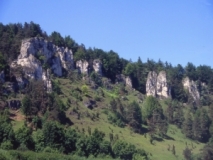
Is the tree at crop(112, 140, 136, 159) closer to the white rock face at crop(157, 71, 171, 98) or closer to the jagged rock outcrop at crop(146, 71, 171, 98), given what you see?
the jagged rock outcrop at crop(146, 71, 171, 98)

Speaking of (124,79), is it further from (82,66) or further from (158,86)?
(82,66)

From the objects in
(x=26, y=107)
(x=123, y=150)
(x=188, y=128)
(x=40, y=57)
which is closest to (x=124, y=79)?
(x=40, y=57)

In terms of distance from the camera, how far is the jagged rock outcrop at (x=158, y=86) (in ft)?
574

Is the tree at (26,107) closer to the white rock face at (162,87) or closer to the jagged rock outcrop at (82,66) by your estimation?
the jagged rock outcrop at (82,66)

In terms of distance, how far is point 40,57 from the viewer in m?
145

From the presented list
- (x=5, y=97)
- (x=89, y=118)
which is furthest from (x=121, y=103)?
(x=5, y=97)

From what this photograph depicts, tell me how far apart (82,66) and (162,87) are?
3733 cm

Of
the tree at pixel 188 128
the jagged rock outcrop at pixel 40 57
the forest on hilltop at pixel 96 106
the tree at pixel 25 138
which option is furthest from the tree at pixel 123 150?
the jagged rock outcrop at pixel 40 57

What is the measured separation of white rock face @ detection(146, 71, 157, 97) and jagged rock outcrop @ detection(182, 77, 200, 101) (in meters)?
15.0

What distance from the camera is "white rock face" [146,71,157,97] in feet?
573

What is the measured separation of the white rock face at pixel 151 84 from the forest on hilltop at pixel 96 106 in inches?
113

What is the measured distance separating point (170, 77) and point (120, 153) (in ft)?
314

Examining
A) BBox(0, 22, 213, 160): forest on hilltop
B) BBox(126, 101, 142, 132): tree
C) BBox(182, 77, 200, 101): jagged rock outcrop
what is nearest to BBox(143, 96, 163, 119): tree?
BBox(0, 22, 213, 160): forest on hilltop

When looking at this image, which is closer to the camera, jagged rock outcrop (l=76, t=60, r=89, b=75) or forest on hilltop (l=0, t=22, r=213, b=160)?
forest on hilltop (l=0, t=22, r=213, b=160)
